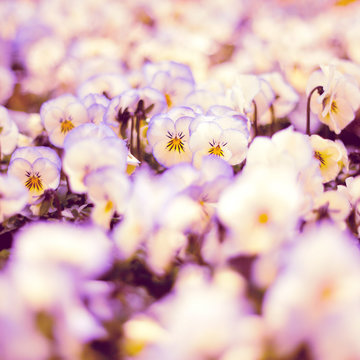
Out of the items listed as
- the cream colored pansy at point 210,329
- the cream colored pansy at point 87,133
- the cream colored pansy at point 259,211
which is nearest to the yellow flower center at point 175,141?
the cream colored pansy at point 87,133

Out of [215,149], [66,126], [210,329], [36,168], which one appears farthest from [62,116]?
[210,329]

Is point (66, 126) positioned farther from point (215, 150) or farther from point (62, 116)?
point (215, 150)

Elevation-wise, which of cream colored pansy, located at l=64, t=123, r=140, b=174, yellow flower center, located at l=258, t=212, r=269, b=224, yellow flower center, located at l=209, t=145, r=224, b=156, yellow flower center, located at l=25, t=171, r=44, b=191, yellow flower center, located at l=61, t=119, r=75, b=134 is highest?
yellow flower center, located at l=258, t=212, r=269, b=224


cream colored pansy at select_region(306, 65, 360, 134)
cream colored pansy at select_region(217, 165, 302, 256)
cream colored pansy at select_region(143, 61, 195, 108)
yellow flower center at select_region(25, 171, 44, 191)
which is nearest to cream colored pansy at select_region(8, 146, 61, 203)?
yellow flower center at select_region(25, 171, 44, 191)

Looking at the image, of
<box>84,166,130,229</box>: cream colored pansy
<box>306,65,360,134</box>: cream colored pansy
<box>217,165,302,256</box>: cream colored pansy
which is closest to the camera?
<box>217,165,302,256</box>: cream colored pansy

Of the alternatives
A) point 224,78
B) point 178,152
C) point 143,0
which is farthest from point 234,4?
point 178,152

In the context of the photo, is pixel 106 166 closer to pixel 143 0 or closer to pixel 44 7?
pixel 44 7

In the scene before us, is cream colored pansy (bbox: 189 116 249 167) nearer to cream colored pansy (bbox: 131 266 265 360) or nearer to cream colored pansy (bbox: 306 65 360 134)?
cream colored pansy (bbox: 306 65 360 134)
